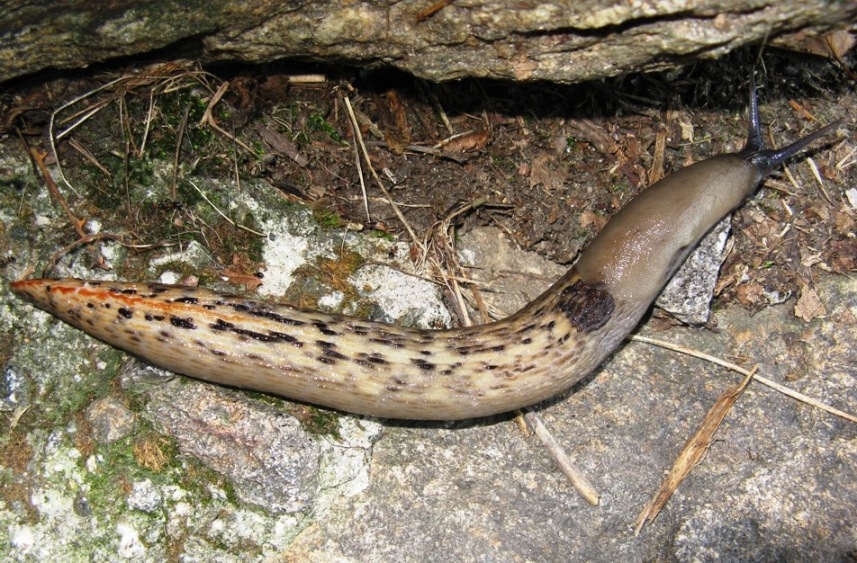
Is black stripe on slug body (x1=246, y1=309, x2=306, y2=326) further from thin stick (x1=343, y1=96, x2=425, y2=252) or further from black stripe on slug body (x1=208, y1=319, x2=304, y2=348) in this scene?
thin stick (x1=343, y1=96, x2=425, y2=252)

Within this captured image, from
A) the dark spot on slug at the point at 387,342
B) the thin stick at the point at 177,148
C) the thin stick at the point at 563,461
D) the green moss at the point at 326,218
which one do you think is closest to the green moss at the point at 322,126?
the green moss at the point at 326,218

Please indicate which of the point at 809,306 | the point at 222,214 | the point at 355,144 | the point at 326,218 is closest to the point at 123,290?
the point at 222,214

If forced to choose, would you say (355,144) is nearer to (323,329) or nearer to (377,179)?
(377,179)

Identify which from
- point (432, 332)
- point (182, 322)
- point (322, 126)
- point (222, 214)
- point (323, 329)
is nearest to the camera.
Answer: point (182, 322)

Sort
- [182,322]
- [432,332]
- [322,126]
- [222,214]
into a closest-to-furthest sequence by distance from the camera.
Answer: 1. [182,322]
2. [432,332]
3. [222,214]
4. [322,126]

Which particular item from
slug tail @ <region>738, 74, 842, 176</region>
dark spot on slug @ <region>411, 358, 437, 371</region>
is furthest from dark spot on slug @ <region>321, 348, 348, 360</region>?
slug tail @ <region>738, 74, 842, 176</region>

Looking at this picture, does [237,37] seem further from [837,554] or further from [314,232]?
[837,554]
